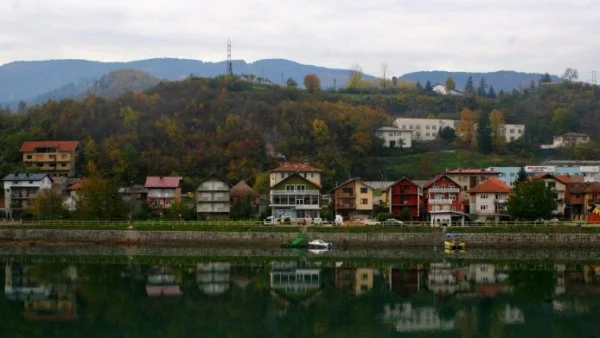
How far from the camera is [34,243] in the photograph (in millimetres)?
52438

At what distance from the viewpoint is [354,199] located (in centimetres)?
5791

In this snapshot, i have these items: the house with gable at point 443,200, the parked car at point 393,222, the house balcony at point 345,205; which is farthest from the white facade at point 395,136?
the parked car at point 393,222

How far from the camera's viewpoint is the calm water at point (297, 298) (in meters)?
25.7

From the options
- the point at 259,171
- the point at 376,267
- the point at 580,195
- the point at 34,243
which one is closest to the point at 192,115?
the point at 259,171

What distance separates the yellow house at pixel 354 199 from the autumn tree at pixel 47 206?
797 inches

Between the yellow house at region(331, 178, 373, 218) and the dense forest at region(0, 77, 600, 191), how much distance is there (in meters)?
10.2

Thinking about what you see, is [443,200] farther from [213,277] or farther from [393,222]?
[213,277]

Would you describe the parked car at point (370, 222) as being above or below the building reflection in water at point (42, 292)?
above

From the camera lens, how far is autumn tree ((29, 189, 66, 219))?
184 ft

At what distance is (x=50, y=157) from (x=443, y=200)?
125ft

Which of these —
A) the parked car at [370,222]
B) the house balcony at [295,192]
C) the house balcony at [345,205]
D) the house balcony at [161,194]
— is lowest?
the parked car at [370,222]

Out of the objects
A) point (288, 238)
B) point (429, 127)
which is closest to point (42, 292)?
point (288, 238)

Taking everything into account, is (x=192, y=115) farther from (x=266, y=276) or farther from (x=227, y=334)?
(x=227, y=334)

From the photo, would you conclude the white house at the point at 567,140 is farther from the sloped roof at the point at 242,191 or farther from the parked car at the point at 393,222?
the parked car at the point at 393,222
